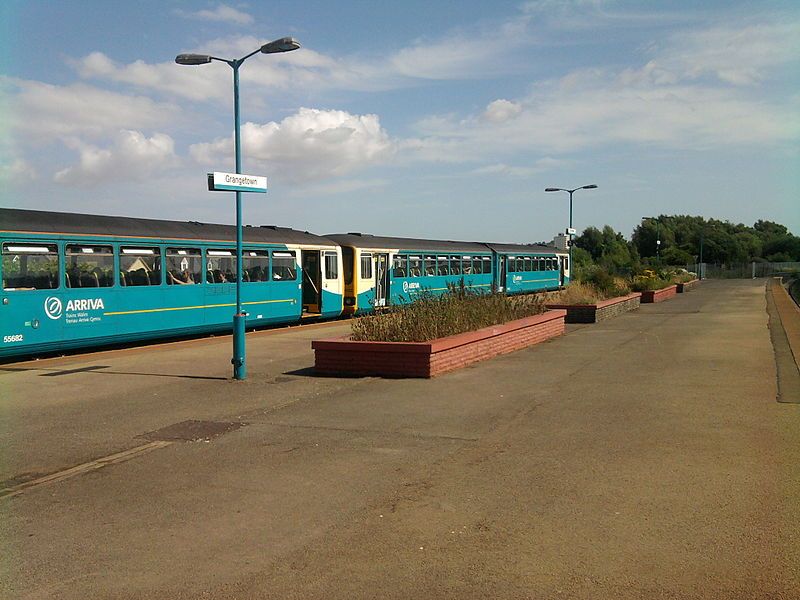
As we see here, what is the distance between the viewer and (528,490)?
6.12m

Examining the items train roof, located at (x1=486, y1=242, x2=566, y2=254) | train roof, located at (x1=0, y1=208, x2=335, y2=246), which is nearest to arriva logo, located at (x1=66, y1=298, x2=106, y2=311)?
train roof, located at (x1=0, y1=208, x2=335, y2=246)

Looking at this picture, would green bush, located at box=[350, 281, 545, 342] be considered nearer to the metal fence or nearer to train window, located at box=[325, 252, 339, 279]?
train window, located at box=[325, 252, 339, 279]

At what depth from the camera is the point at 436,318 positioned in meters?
13.9

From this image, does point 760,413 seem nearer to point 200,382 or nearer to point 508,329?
point 508,329

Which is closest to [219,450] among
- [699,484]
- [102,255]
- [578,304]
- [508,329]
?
[699,484]

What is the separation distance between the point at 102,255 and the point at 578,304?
14.0 metres

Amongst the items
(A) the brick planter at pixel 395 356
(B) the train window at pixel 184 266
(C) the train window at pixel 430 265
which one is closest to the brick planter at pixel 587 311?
(C) the train window at pixel 430 265

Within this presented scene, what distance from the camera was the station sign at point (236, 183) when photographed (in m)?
11.7

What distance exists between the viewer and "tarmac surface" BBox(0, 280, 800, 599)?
448cm

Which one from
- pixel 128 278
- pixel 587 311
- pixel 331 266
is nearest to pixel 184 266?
pixel 128 278

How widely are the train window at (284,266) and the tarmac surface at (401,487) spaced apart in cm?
1021

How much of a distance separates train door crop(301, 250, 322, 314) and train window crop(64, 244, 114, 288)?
838cm

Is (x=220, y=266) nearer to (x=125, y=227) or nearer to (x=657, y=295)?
(x=125, y=227)

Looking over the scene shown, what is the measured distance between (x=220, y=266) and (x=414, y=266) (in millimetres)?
11583
